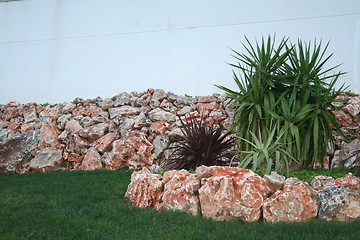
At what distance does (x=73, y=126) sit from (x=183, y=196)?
16.9ft

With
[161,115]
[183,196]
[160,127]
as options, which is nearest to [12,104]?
[161,115]

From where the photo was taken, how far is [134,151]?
781 centimetres

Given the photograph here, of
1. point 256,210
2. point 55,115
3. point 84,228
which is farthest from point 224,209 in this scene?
point 55,115

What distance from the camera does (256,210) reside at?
4055 millimetres

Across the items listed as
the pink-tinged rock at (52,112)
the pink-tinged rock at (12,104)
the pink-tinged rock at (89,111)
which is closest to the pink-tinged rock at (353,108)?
the pink-tinged rock at (89,111)

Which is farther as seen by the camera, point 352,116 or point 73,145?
point 73,145

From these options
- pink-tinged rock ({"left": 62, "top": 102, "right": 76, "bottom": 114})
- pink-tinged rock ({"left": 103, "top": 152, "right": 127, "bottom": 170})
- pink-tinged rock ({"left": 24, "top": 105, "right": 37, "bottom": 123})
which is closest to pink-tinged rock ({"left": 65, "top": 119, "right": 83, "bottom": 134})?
pink-tinged rock ({"left": 62, "top": 102, "right": 76, "bottom": 114})

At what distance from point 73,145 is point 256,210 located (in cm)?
563

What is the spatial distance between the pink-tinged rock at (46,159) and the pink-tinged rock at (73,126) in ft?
1.93

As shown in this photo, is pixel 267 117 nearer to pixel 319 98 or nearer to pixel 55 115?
pixel 319 98

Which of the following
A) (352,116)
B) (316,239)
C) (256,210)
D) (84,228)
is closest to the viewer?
(316,239)

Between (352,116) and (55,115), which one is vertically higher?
(352,116)

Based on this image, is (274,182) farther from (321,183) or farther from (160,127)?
(160,127)

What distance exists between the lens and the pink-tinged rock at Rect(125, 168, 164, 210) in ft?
15.5
